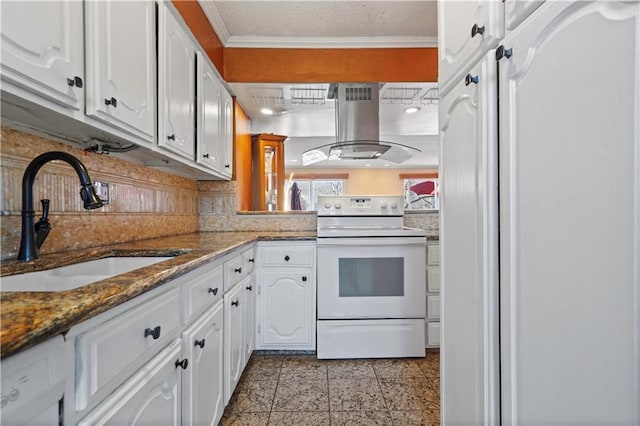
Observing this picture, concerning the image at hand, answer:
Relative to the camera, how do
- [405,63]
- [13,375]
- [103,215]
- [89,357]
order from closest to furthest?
[13,375] < [89,357] < [103,215] < [405,63]

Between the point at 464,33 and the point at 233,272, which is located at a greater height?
the point at 464,33

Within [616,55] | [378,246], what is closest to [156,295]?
[616,55]

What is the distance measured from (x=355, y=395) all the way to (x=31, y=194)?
5.75 feet

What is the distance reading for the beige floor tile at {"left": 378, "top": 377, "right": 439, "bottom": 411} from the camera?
1.66 metres

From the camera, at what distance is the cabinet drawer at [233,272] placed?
149 centimetres

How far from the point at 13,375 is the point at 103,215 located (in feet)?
4.06

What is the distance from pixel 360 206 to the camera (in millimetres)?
2566

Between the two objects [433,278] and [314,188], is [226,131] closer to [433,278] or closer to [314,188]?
[433,278]

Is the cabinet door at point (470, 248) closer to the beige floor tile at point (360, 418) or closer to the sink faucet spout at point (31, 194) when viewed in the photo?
the beige floor tile at point (360, 418)

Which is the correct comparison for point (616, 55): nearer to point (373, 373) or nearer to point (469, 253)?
point (469, 253)

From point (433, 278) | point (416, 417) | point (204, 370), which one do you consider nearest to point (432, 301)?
point (433, 278)

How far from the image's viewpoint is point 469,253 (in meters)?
0.91

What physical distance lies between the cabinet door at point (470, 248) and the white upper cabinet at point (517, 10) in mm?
83

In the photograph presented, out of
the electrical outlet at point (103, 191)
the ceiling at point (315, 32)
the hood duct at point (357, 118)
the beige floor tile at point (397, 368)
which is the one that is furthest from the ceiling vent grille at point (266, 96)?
the beige floor tile at point (397, 368)
